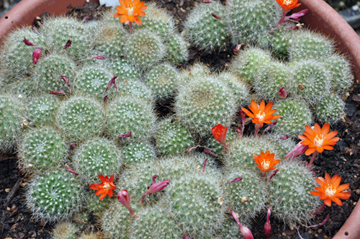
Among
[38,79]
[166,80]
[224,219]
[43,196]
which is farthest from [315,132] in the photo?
[38,79]

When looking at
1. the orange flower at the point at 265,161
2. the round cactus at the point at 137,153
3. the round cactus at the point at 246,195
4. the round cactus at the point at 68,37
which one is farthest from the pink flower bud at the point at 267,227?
the round cactus at the point at 68,37

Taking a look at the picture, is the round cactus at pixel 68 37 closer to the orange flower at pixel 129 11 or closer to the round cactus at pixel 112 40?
the round cactus at pixel 112 40

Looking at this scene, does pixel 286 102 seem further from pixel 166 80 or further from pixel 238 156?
pixel 166 80

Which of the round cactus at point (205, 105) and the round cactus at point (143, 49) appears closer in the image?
the round cactus at point (205, 105)

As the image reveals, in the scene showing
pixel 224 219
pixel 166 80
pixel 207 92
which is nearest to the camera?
pixel 224 219

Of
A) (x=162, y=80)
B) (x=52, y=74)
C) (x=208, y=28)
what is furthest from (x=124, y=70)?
(x=208, y=28)

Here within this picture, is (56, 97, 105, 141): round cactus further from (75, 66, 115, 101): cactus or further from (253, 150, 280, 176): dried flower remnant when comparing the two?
(253, 150, 280, 176): dried flower remnant
